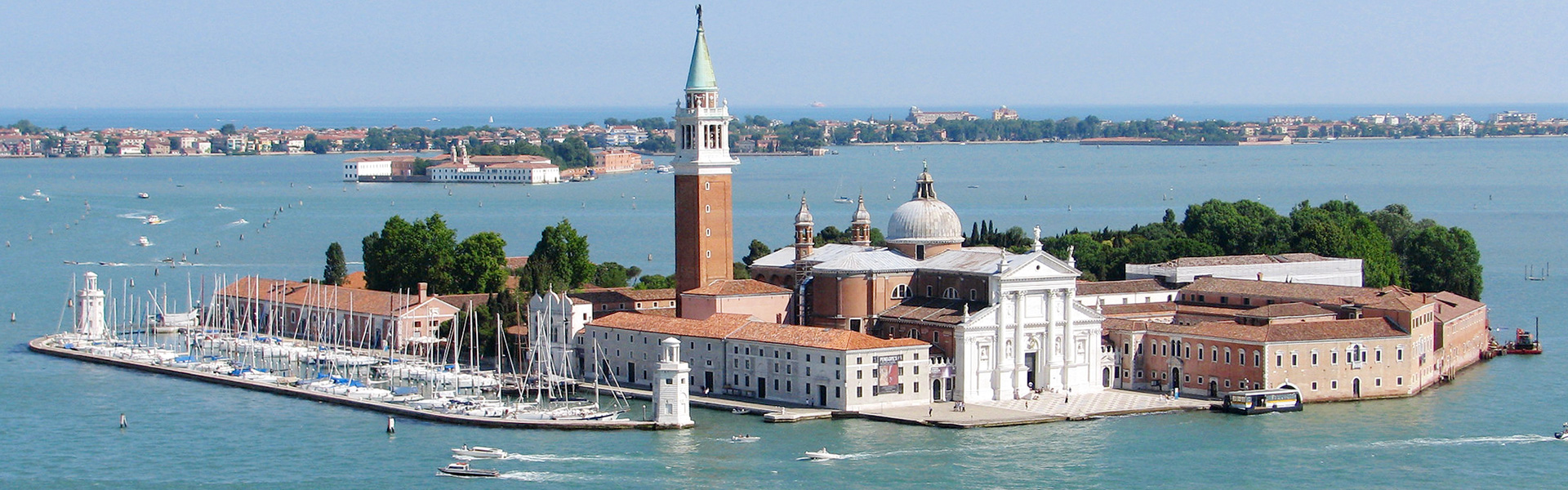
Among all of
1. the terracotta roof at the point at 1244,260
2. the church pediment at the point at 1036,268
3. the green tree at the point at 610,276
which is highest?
the church pediment at the point at 1036,268

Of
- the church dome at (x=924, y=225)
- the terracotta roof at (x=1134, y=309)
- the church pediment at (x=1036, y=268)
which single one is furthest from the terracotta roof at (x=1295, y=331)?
the church dome at (x=924, y=225)

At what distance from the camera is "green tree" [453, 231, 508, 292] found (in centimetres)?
4497

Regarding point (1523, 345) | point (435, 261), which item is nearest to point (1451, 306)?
point (1523, 345)

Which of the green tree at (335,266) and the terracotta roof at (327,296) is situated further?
the green tree at (335,266)

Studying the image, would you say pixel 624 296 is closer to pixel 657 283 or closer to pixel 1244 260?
pixel 657 283

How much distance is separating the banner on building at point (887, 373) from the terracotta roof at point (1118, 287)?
5.63 meters

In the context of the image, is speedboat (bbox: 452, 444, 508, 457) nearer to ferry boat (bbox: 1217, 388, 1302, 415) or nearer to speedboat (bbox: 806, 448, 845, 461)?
speedboat (bbox: 806, 448, 845, 461)

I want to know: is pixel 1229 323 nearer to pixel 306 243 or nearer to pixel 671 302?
pixel 671 302

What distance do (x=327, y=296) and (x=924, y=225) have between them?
1261 centimetres

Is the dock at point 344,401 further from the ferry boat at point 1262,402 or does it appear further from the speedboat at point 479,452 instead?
the ferry boat at point 1262,402

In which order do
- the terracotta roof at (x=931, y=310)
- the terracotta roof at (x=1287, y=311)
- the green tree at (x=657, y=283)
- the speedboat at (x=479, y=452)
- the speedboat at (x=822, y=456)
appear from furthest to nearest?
the green tree at (x=657, y=283), the terracotta roof at (x=1287, y=311), the terracotta roof at (x=931, y=310), the speedboat at (x=479, y=452), the speedboat at (x=822, y=456)

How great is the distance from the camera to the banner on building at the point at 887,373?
108 ft

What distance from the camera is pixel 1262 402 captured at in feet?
109

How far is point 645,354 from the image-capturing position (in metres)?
35.8
